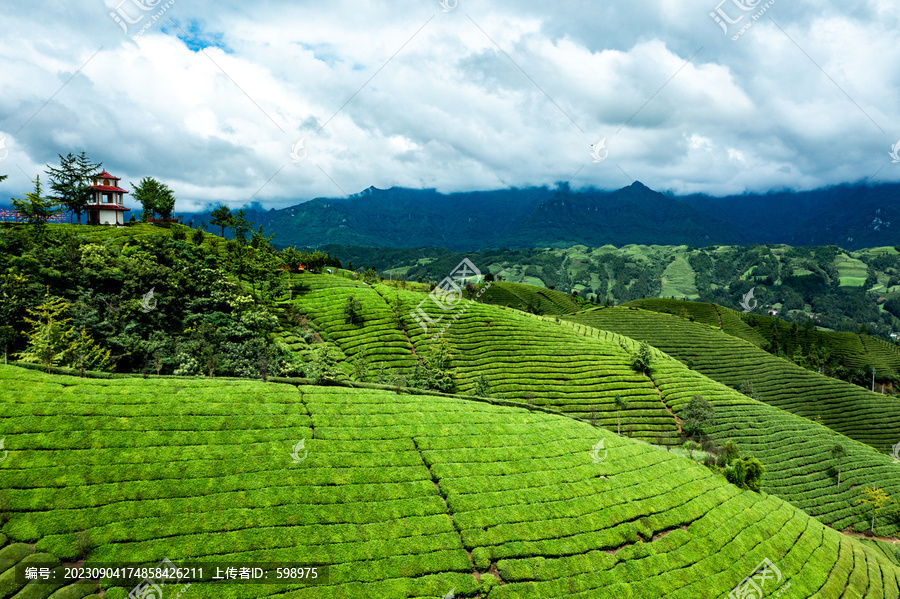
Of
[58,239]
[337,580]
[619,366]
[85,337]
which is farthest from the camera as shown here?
[619,366]

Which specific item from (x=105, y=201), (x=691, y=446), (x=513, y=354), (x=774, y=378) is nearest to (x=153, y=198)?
(x=105, y=201)

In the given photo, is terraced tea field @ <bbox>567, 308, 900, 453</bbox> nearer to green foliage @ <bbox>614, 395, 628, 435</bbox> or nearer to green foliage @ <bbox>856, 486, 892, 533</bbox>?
green foliage @ <bbox>856, 486, 892, 533</bbox>

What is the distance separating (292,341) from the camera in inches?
2788

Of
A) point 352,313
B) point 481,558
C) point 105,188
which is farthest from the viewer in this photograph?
point 105,188

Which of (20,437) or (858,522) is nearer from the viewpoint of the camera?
(20,437)

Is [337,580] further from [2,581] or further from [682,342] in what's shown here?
[682,342]

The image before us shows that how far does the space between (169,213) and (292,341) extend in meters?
55.1

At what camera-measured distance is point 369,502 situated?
31.3 m

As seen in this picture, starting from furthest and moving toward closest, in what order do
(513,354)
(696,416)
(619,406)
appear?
1. (513,354)
2. (696,416)
3. (619,406)

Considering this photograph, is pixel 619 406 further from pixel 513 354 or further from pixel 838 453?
pixel 838 453

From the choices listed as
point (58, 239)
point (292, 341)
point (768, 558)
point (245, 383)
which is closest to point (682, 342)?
point (768, 558)

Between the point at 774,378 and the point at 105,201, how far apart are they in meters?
154

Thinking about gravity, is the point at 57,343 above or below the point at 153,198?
below

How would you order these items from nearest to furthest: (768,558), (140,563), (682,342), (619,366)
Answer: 1. (140,563)
2. (768,558)
3. (619,366)
4. (682,342)
